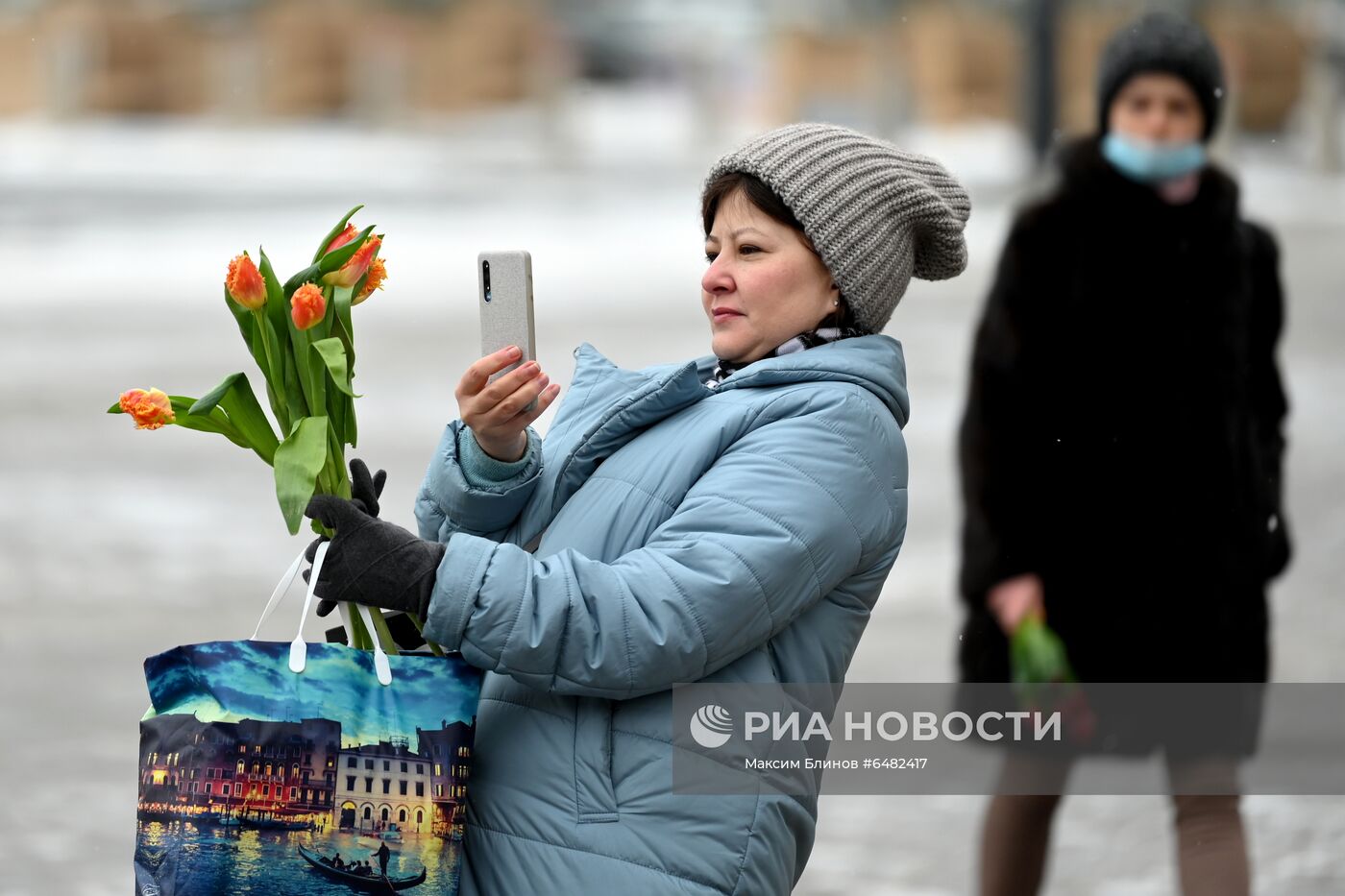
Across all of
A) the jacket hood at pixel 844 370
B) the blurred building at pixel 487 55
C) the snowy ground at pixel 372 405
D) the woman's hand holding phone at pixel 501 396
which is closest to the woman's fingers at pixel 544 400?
the woman's hand holding phone at pixel 501 396

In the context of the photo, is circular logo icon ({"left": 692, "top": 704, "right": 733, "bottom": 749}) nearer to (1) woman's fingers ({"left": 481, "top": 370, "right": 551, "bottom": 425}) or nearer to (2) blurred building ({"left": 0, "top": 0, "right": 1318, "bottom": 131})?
(1) woman's fingers ({"left": 481, "top": 370, "right": 551, "bottom": 425})

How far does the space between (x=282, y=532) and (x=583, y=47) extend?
16.0m

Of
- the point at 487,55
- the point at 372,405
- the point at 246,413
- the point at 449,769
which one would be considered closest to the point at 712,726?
the point at 449,769

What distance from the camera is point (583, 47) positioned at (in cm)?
2183

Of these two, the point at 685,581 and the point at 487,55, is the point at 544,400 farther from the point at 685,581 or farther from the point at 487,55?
the point at 487,55

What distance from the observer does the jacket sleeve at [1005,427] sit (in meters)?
3.24

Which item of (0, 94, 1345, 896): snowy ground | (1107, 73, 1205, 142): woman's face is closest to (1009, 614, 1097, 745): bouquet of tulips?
(0, 94, 1345, 896): snowy ground

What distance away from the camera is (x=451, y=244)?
13422mm

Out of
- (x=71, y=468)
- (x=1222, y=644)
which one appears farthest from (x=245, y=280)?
(x=71, y=468)

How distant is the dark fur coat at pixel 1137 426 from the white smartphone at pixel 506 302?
153cm

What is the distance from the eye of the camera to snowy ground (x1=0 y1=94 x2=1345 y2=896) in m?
4.25

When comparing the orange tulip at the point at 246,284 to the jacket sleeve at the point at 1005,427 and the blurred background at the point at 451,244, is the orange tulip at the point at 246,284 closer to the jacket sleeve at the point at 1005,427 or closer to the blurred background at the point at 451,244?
the jacket sleeve at the point at 1005,427

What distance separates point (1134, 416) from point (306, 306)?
183 cm

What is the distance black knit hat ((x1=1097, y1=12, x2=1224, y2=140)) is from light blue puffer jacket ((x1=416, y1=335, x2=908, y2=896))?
60.0 inches
